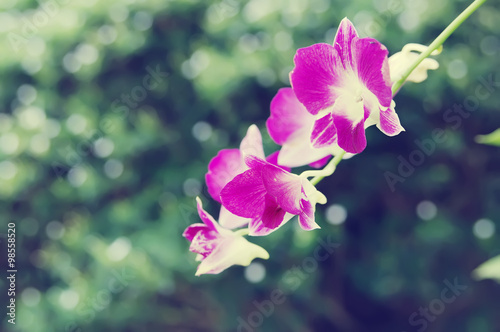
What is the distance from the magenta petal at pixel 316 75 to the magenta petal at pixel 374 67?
0.04 feet

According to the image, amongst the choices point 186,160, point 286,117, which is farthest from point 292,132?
point 186,160

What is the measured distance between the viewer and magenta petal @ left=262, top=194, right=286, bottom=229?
26 centimetres

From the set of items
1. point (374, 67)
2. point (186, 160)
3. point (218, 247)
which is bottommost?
point (186, 160)

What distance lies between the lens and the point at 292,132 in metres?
0.32

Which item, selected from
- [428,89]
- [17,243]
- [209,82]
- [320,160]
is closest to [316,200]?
[320,160]

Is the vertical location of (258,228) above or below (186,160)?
above

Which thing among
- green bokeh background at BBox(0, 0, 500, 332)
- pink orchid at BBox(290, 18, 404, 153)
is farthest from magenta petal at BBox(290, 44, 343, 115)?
green bokeh background at BBox(0, 0, 500, 332)

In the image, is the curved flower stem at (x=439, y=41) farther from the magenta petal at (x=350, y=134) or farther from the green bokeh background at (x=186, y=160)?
the green bokeh background at (x=186, y=160)

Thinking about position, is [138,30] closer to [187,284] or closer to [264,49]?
[264,49]

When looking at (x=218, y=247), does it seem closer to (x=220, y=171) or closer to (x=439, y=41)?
(x=220, y=171)

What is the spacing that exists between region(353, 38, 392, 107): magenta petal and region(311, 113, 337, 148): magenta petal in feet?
0.09

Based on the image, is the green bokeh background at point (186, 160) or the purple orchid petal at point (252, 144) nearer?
the purple orchid petal at point (252, 144)

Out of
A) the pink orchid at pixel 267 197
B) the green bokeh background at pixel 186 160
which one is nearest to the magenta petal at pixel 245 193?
the pink orchid at pixel 267 197

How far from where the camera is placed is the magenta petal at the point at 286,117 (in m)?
0.32
